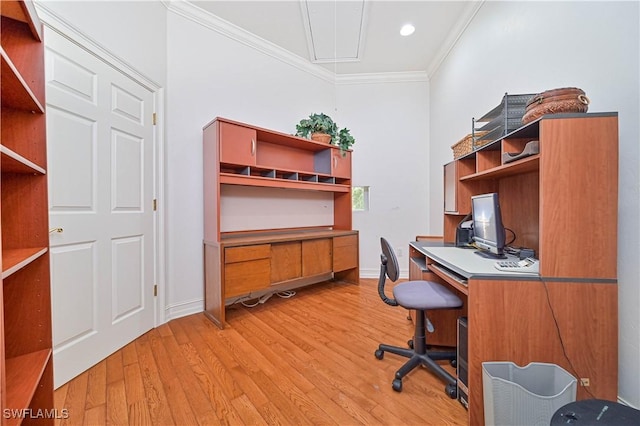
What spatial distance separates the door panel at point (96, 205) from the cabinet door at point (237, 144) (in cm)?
64

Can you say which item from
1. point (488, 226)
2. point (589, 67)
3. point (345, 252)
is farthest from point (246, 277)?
point (589, 67)

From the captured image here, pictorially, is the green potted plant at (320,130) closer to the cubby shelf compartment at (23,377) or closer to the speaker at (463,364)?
the speaker at (463,364)

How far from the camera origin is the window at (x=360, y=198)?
4.06m

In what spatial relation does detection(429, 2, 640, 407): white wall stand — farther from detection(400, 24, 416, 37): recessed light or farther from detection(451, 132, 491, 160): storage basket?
detection(400, 24, 416, 37): recessed light

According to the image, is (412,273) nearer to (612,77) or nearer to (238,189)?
(612,77)

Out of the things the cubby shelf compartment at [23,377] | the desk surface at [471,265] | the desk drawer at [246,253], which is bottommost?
the cubby shelf compartment at [23,377]

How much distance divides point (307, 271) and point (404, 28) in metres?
3.10

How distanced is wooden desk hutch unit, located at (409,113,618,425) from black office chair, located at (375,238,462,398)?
1.00ft

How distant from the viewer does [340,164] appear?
3576 millimetres

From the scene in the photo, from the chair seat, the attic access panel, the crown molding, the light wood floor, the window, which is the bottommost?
the light wood floor

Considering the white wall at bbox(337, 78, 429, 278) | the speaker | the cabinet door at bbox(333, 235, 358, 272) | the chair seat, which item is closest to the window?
the white wall at bbox(337, 78, 429, 278)

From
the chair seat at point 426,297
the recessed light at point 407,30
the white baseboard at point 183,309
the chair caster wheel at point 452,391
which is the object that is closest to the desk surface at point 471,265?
the chair seat at point 426,297

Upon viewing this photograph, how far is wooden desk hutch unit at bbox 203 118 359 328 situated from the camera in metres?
2.45

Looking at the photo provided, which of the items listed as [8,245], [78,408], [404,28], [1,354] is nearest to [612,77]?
[404,28]
